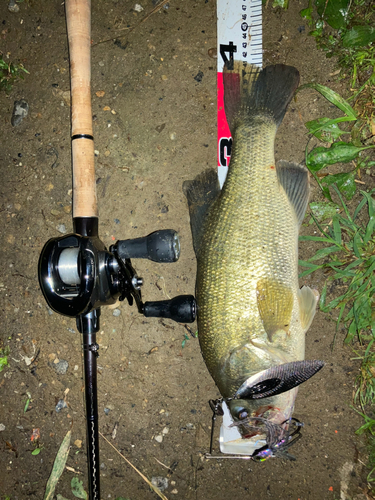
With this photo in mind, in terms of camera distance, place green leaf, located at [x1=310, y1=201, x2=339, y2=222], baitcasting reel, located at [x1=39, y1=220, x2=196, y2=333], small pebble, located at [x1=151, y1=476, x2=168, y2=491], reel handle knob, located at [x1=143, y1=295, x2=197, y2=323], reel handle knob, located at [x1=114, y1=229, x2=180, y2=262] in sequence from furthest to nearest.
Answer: small pebble, located at [x1=151, y1=476, x2=168, y2=491]
green leaf, located at [x1=310, y1=201, x2=339, y2=222]
reel handle knob, located at [x1=143, y1=295, x2=197, y2=323]
reel handle knob, located at [x1=114, y1=229, x2=180, y2=262]
baitcasting reel, located at [x1=39, y1=220, x2=196, y2=333]

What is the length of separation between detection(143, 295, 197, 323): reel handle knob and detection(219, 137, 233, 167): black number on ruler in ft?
3.16

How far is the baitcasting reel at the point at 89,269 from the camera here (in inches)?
61.7

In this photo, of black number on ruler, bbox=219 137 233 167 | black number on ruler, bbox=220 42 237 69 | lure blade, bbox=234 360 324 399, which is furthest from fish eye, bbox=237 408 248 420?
black number on ruler, bbox=220 42 237 69

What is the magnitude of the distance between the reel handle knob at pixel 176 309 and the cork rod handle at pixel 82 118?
0.61 m

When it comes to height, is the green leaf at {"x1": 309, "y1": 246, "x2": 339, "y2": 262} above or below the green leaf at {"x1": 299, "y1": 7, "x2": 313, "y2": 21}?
below

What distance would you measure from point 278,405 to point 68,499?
5.56 ft

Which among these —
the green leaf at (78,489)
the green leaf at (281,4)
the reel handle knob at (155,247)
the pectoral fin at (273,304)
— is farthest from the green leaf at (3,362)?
the green leaf at (281,4)

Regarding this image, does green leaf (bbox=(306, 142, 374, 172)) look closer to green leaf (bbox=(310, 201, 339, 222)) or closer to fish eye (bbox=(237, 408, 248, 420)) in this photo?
green leaf (bbox=(310, 201, 339, 222))

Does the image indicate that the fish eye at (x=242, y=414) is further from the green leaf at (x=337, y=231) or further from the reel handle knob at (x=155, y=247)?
the green leaf at (x=337, y=231)

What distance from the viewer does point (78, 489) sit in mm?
2447

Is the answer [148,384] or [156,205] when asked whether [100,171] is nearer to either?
[156,205]

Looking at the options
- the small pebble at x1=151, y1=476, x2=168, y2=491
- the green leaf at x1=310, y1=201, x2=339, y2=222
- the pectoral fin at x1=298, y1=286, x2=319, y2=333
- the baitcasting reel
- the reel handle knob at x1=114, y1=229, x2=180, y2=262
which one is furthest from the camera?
the small pebble at x1=151, y1=476, x2=168, y2=491

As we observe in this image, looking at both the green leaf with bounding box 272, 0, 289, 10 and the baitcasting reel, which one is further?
the green leaf with bounding box 272, 0, 289, 10

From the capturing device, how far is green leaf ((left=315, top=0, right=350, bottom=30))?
2.20 metres
